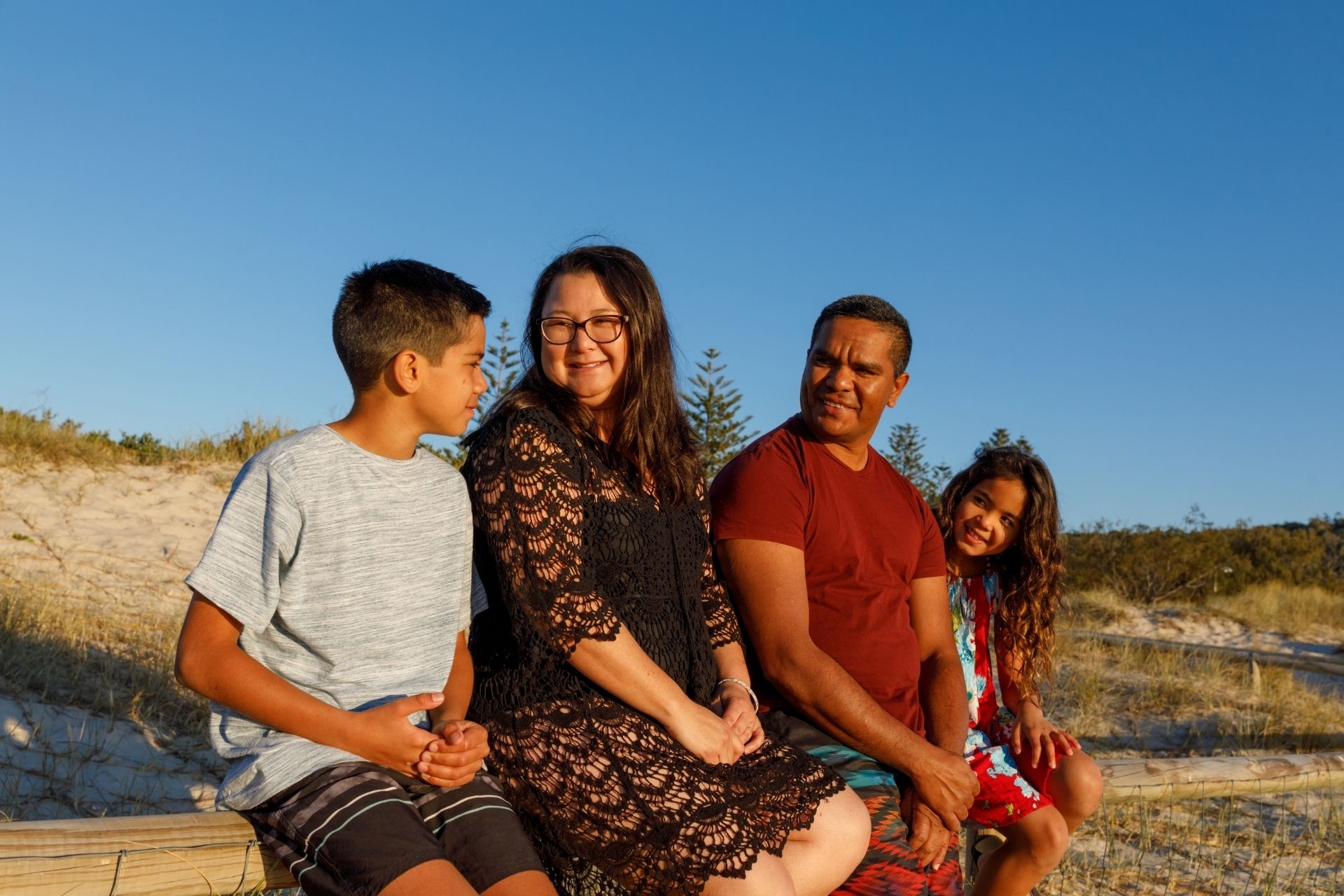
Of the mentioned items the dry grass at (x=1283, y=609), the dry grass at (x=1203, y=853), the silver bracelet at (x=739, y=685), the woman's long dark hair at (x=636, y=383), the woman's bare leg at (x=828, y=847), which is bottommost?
the dry grass at (x=1203, y=853)

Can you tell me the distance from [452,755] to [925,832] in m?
1.40

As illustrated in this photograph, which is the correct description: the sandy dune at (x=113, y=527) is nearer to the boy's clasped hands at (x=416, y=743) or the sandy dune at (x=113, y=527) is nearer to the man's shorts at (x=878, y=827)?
the man's shorts at (x=878, y=827)

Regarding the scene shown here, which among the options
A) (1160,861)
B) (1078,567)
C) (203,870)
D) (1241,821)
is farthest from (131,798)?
(1078,567)

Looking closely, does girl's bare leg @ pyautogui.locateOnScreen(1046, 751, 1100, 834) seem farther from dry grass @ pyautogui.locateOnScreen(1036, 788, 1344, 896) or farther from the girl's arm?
dry grass @ pyautogui.locateOnScreen(1036, 788, 1344, 896)

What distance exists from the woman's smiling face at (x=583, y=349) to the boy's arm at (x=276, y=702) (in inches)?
39.0

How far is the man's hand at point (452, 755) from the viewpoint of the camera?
2.10m

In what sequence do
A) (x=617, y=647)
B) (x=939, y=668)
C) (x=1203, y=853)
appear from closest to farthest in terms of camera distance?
(x=617, y=647) → (x=939, y=668) → (x=1203, y=853)

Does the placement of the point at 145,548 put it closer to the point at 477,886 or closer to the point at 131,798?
the point at 131,798

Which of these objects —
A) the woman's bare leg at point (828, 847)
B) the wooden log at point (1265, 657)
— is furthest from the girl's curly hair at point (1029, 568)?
the wooden log at point (1265, 657)

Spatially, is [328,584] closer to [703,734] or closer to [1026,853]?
[703,734]

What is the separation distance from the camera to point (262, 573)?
6.93 ft

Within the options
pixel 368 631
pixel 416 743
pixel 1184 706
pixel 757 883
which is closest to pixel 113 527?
pixel 368 631

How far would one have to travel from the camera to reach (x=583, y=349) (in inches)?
109

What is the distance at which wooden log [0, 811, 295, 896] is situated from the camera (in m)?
1.87
